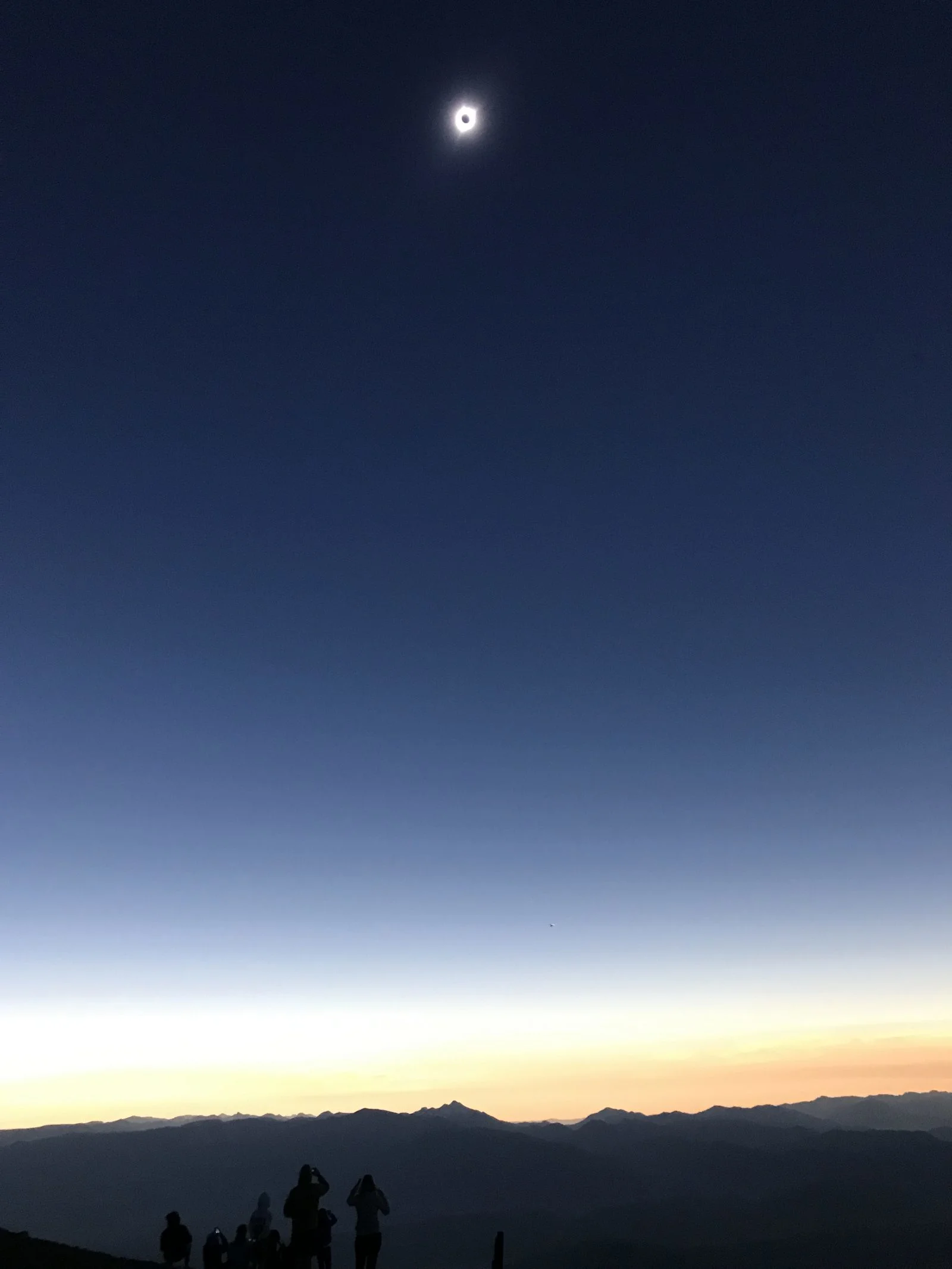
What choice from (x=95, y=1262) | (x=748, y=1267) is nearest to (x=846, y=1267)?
(x=748, y=1267)

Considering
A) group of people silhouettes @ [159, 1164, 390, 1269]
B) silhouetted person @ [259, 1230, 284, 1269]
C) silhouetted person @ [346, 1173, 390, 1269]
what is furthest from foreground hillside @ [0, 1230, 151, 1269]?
silhouetted person @ [346, 1173, 390, 1269]

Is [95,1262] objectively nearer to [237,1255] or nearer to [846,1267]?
[237,1255]

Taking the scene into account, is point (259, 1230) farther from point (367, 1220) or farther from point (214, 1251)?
point (367, 1220)

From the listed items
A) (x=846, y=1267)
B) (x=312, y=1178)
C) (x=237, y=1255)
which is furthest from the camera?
(x=846, y=1267)

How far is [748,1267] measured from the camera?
200 m

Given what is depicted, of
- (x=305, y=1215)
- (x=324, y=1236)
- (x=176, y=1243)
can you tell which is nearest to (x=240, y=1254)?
(x=176, y=1243)

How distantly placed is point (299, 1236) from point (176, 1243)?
473cm

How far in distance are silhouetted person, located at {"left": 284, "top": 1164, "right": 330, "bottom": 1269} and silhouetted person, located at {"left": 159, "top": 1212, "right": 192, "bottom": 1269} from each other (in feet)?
12.7

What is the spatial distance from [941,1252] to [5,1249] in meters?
263

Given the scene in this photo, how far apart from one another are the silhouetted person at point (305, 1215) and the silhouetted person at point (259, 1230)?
4.70 feet

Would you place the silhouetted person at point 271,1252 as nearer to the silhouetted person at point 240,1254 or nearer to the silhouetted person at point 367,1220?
the silhouetted person at point 240,1254

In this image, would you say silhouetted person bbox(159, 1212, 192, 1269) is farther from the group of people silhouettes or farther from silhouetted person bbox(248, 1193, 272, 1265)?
silhouetted person bbox(248, 1193, 272, 1265)

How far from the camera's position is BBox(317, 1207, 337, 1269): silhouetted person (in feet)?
47.3

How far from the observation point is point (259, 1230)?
16.5 m
